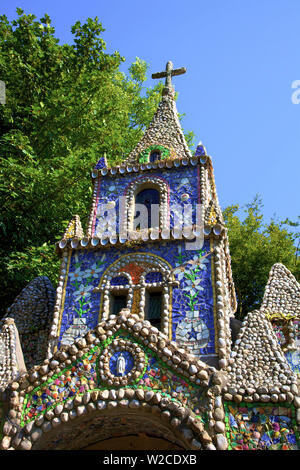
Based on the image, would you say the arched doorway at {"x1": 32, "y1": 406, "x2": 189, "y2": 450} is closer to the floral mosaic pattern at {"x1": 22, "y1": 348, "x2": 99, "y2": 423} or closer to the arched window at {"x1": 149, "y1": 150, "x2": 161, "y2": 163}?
the floral mosaic pattern at {"x1": 22, "y1": 348, "x2": 99, "y2": 423}

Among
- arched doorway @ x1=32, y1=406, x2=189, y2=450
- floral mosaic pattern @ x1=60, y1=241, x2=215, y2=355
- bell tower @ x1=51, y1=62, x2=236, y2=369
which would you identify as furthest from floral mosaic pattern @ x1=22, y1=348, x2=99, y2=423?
floral mosaic pattern @ x1=60, y1=241, x2=215, y2=355

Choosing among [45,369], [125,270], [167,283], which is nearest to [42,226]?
[125,270]

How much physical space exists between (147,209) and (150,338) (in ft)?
15.1

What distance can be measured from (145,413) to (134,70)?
20140mm

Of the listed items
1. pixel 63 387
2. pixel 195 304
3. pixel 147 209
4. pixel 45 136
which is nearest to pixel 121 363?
pixel 63 387

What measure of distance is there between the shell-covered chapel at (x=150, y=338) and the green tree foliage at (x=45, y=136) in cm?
204

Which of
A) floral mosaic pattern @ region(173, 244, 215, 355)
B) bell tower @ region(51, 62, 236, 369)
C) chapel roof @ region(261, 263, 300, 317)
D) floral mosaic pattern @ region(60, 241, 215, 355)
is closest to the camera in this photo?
floral mosaic pattern @ region(173, 244, 215, 355)

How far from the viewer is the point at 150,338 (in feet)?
26.8

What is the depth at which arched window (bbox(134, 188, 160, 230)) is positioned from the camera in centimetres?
1187

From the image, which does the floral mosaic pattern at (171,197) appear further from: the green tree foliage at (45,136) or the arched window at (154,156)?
the green tree foliage at (45,136)

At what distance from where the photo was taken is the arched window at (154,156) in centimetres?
1310

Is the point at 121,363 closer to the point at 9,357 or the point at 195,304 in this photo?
the point at 195,304

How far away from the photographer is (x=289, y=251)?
67.5 feet

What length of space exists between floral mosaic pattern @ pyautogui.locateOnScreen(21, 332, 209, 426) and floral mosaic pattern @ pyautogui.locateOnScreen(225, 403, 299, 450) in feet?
2.20
